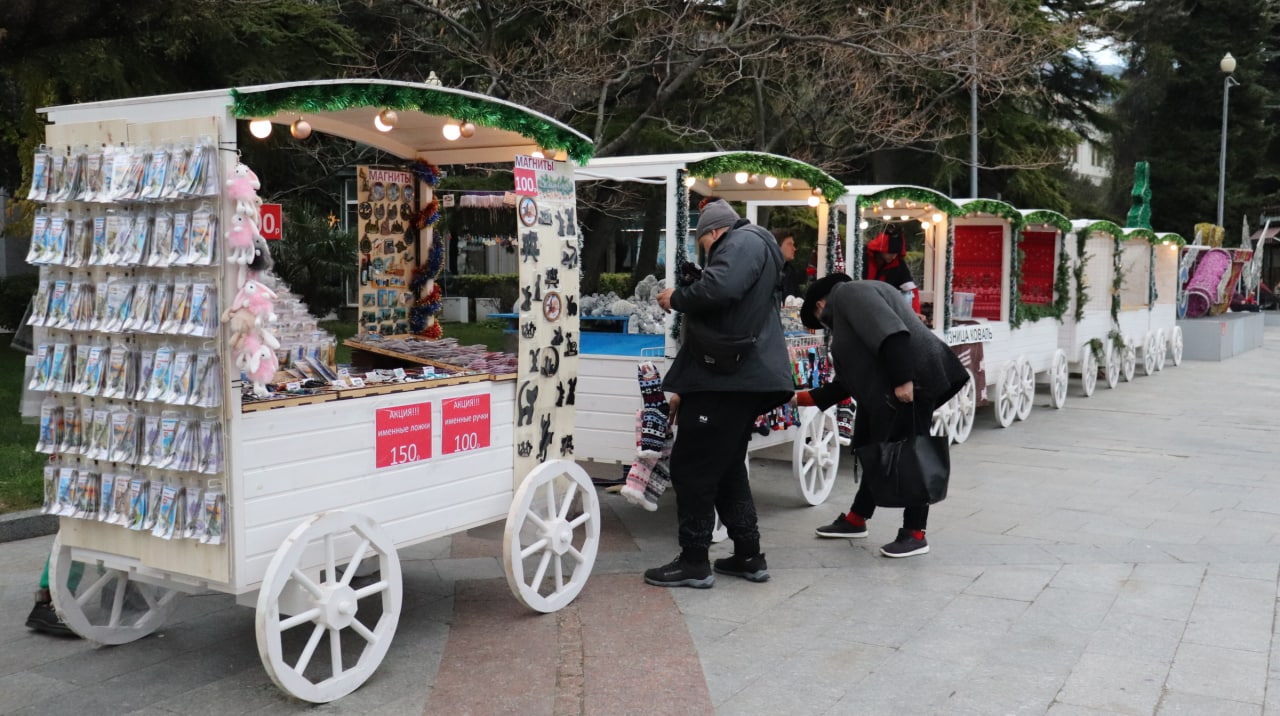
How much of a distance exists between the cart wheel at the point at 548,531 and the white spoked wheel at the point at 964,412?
5515mm

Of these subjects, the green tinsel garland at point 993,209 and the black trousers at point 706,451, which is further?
the green tinsel garland at point 993,209

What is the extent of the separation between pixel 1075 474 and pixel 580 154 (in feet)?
17.7

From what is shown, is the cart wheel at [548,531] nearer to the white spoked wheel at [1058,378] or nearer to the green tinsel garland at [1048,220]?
the green tinsel garland at [1048,220]

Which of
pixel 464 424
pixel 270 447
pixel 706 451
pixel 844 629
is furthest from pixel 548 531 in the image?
pixel 270 447

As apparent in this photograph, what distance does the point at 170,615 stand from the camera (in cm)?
513

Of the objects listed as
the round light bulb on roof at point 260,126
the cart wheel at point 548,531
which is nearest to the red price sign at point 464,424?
the cart wheel at point 548,531

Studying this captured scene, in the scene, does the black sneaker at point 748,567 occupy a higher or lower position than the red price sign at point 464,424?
lower

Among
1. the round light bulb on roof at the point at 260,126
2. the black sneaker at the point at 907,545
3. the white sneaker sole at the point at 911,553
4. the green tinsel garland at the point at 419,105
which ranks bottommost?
the white sneaker sole at the point at 911,553

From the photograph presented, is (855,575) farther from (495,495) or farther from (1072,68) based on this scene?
(1072,68)

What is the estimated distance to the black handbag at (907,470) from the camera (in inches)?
230

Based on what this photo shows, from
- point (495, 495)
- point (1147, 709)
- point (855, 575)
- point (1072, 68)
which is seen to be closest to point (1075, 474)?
point (855, 575)

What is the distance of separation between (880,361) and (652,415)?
1.25 metres

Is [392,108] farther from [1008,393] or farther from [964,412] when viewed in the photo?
[1008,393]

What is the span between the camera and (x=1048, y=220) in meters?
11.9
